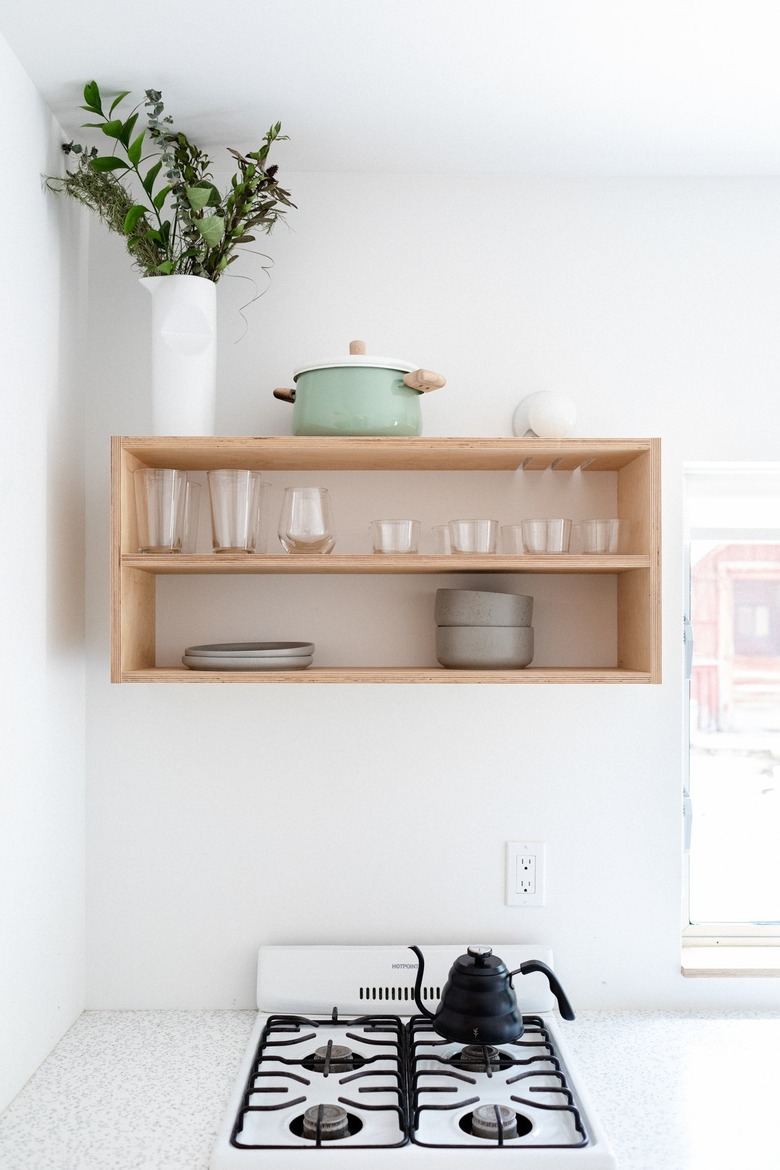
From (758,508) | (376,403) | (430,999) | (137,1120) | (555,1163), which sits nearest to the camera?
(555,1163)

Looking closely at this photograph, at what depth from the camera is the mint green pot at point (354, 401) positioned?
165 centimetres

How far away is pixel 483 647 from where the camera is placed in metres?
1.70

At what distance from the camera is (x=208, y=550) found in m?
1.89

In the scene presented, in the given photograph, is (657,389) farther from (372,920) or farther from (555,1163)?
(555,1163)

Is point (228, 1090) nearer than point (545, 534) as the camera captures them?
Yes

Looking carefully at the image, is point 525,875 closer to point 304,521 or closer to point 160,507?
point 304,521

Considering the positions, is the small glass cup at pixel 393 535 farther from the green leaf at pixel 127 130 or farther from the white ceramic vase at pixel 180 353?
the green leaf at pixel 127 130

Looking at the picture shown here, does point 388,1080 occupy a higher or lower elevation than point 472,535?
lower

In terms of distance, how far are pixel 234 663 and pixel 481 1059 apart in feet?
2.51

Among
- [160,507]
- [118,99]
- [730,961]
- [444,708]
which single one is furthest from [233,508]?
[730,961]

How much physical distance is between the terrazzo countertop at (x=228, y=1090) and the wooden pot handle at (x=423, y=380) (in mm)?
1164

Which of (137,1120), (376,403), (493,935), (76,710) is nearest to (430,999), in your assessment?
(493,935)

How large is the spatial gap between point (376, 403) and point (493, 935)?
40.4 inches

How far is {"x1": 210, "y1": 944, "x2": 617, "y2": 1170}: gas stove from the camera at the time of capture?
132cm
